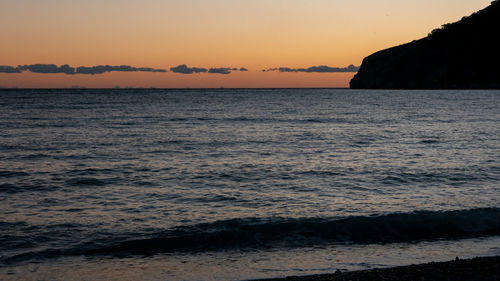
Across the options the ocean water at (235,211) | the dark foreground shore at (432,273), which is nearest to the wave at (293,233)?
the ocean water at (235,211)

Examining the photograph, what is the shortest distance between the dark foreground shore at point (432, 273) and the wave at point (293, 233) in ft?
8.24

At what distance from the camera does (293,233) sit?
10930 mm

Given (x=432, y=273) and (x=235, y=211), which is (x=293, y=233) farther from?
(x=432, y=273)

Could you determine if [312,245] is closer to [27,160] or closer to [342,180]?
[342,180]

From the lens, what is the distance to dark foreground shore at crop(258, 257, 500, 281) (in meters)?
7.38

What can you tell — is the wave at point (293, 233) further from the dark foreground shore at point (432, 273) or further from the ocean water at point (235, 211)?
the dark foreground shore at point (432, 273)

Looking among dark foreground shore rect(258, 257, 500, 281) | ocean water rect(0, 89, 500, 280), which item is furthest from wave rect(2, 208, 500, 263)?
dark foreground shore rect(258, 257, 500, 281)

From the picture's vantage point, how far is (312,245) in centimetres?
1026

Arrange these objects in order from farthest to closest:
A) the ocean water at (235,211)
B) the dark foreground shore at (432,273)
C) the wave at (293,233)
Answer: the wave at (293,233), the ocean water at (235,211), the dark foreground shore at (432,273)

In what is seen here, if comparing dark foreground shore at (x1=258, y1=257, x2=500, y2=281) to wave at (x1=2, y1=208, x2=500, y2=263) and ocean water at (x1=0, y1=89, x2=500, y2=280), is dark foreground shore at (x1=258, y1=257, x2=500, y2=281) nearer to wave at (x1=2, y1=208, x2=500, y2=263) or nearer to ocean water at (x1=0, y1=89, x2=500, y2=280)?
ocean water at (x1=0, y1=89, x2=500, y2=280)

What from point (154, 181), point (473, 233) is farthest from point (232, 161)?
point (473, 233)

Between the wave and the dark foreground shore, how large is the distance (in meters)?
2.51

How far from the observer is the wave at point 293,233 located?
9.93m

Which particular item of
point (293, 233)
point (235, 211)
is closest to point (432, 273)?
point (293, 233)
